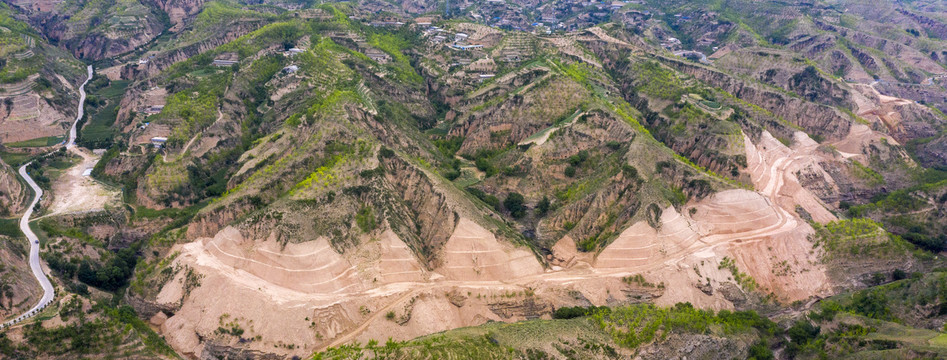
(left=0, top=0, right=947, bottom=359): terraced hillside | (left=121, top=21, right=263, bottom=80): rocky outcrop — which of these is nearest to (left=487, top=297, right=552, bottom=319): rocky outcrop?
(left=0, top=0, right=947, bottom=359): terraced hillside

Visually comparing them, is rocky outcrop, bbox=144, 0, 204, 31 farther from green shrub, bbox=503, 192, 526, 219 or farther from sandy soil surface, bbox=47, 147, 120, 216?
green shrub, bbox=503, 192, 526, 219

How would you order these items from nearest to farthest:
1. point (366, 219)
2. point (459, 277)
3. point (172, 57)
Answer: point (459, 277)
point (366, 219)
point (172, 57)

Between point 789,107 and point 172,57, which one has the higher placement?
point 172,57

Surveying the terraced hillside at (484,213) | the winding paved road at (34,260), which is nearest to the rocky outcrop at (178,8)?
Result: the terraced hillside at (484,213)

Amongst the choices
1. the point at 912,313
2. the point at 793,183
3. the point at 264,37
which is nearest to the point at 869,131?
the point at 793,183

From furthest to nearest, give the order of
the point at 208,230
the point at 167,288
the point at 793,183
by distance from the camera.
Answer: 1. the point at 793,183
2. the point at 208,230
3. the point at 167,288

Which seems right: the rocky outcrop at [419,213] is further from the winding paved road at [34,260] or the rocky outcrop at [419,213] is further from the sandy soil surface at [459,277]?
the winding paved road at [34,260]

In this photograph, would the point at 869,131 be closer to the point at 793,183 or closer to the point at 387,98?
the point at 793,183

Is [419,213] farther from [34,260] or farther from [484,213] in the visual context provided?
[34,260]

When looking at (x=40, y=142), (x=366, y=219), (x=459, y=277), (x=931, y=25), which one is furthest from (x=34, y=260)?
(x=931, y=25)
